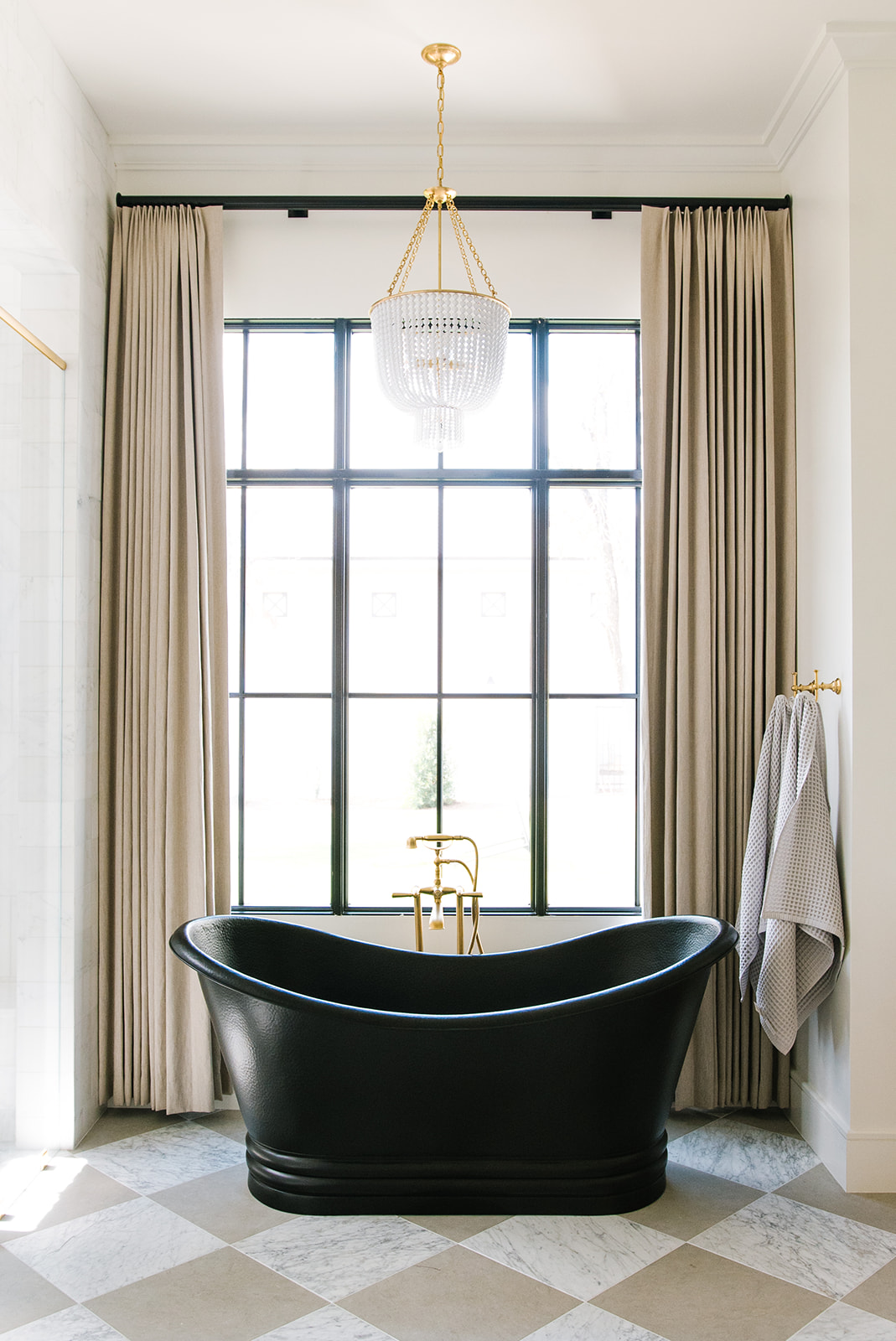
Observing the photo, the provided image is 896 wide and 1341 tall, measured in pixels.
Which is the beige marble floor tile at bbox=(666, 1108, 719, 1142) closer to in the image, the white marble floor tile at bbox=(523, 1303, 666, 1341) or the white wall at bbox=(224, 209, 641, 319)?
the white marble floor tile at bbox=(523, 1303, 666, 1341)

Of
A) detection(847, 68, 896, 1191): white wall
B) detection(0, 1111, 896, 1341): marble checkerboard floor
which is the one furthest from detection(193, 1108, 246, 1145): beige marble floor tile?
detection(847, 68, 896, 1191): white wall

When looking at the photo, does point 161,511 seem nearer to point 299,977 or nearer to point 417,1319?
point 299,977

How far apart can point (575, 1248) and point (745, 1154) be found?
0.79 m

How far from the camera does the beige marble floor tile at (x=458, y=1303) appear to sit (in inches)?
85.2

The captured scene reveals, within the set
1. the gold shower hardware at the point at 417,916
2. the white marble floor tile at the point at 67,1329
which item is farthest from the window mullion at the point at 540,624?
the white marble floor tile at the point at 67,1329

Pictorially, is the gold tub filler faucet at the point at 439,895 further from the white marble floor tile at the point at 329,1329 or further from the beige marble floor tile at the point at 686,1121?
the white marble floor tile at the point at 329,1329

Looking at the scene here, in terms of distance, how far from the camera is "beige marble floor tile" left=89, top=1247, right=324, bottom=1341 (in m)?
2.16

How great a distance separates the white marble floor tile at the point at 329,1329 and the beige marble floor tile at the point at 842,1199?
4.14ft

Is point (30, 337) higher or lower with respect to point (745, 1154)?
higher

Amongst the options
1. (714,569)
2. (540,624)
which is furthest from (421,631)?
(714,569)

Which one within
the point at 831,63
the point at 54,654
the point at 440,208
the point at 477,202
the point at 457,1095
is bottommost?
the point at 457,1095

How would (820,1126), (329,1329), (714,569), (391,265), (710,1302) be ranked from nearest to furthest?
1. (329,1329)
2. (710,1302)
3. (820,1126)
4. (714,569)
5. (391,265)

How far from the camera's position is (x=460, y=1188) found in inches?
105

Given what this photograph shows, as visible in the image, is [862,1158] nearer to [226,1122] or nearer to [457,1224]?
[457,1224]
